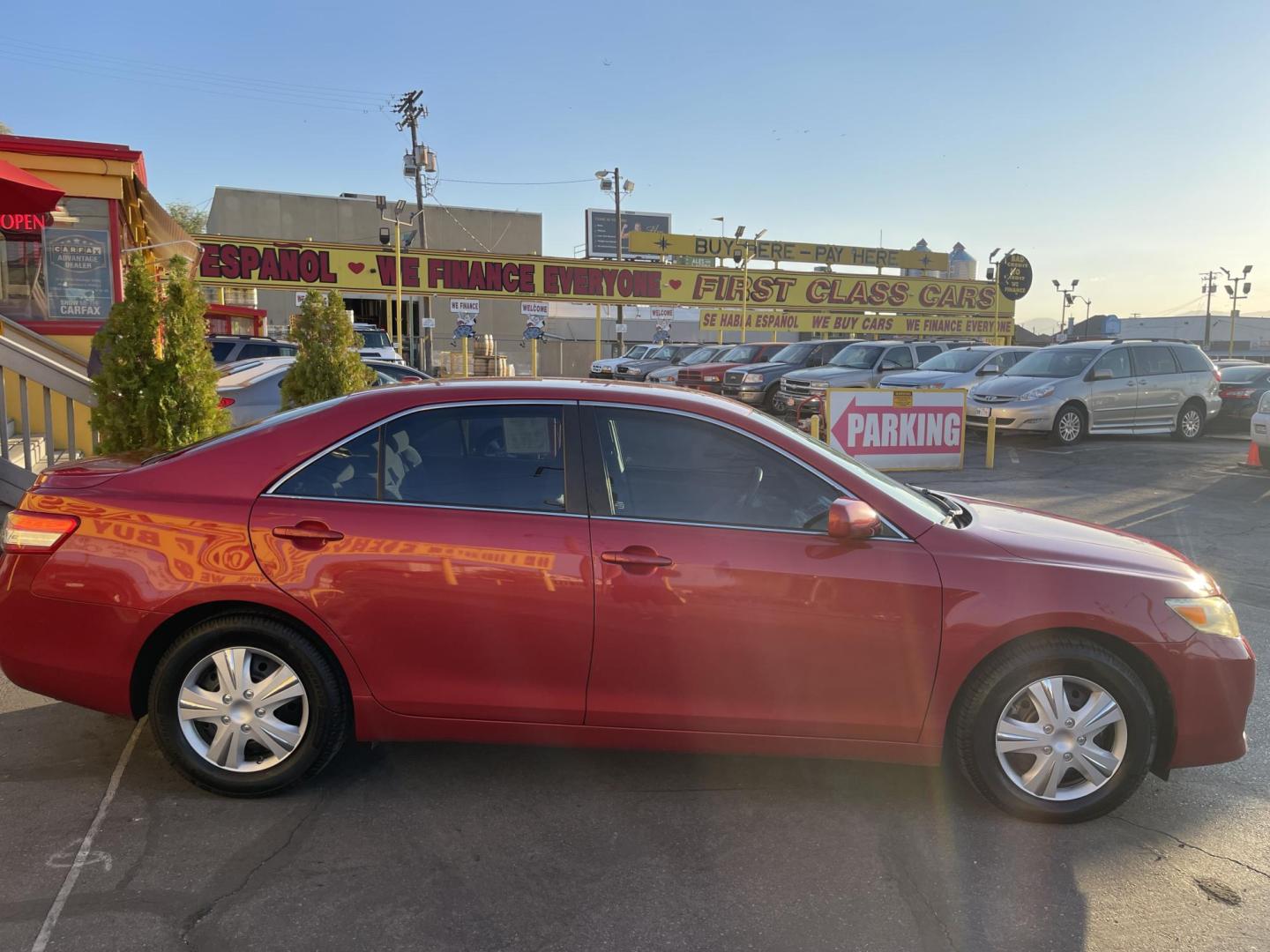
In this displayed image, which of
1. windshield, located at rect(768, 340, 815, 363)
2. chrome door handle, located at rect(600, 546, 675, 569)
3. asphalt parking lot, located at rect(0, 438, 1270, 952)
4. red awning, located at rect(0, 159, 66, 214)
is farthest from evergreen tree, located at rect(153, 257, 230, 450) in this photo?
windshield, located at rect(768, 340, 815, 363)

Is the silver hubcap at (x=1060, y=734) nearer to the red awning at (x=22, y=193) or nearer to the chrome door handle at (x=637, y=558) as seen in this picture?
the chrome door handle at (x=637, y=558)

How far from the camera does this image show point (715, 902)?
2.92 meters

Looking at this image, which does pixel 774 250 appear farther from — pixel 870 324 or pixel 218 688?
pixel 218 688

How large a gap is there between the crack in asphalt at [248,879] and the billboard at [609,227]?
225 feet

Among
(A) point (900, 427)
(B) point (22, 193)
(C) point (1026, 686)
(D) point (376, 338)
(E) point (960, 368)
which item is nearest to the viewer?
(C) point (1026, 686)

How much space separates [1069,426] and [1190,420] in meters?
2.81

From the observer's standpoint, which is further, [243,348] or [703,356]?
[703,356]

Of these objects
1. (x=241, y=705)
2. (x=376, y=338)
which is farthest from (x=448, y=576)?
(x=376, y=338)

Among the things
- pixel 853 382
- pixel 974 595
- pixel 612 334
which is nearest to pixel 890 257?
pixel 612 334

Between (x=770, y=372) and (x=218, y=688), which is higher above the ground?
(x=770, y=372)

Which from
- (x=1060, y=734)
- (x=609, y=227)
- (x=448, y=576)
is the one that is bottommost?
(x=1060, y=734)

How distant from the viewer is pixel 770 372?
20969 mm

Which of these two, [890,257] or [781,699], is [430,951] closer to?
[781,699]

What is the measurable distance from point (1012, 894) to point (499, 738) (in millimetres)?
1851
